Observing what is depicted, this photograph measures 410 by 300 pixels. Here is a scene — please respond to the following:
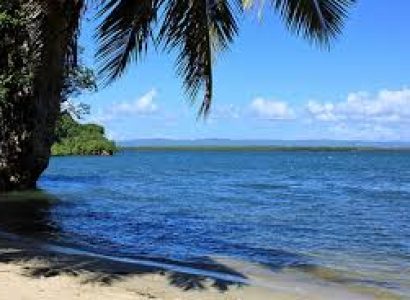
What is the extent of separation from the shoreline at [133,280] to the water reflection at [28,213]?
3.94 m

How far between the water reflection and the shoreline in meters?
3.94

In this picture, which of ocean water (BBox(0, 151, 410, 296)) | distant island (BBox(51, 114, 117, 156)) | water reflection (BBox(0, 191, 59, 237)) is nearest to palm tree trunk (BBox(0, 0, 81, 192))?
water reflection (BBox(0, 191, 59, 237))

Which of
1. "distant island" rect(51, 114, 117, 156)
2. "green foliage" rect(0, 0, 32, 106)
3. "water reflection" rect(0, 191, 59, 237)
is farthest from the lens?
"distant island" rect(51, 114, 117, 156)

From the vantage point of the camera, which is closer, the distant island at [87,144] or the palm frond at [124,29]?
the palm frond at [124,29]

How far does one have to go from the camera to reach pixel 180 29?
12.1 meters

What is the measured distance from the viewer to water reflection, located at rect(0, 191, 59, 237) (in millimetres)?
19188

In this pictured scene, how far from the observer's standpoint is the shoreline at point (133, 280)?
10.0m

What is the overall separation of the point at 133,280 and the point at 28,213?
41.1ft

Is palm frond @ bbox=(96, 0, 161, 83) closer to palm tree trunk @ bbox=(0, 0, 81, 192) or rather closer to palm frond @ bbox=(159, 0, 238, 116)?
palm frond @ bbox=(159, 0, 238, 116)

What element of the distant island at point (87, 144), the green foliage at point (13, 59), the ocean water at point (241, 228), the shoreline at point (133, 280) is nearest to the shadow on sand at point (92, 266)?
the shoreline at point (133, 280)

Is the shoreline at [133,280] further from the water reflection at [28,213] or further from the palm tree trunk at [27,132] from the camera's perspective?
the palm tree trunk at [27,132]

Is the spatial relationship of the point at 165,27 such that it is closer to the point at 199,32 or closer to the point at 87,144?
the point at 199,32

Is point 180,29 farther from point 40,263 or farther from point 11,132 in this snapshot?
point 11,132

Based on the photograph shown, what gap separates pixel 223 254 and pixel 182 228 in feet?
16.1
